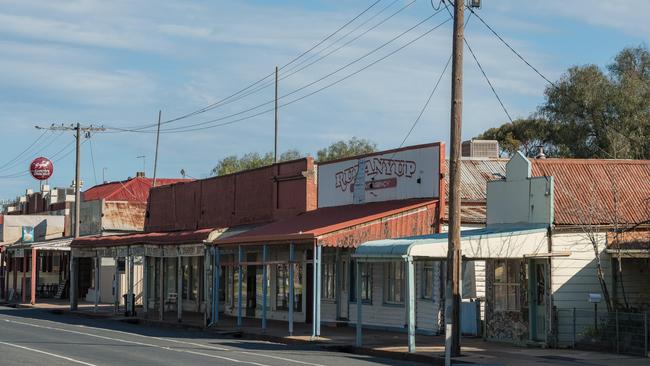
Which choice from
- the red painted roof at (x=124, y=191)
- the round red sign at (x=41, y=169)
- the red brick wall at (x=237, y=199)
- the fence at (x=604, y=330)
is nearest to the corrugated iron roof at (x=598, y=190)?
the fence at (x=604, y=330)

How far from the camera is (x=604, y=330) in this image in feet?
78.8

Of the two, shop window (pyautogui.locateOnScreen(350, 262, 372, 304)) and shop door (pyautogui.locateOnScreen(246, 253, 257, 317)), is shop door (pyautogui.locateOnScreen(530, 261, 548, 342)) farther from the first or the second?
shop door (pyautogui.locateOnScreen(246, 253, 257, 317))

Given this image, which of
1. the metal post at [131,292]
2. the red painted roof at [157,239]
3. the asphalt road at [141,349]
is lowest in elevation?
the asphalt road at [141,349]

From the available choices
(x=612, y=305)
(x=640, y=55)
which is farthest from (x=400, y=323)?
→ (x=640, y=55)

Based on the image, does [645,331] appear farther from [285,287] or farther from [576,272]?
[285,287]

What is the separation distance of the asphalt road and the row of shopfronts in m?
1.93

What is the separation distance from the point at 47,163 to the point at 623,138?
4040 cm

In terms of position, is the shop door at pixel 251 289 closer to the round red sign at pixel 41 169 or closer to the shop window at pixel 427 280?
the shop window at pixel 427 280

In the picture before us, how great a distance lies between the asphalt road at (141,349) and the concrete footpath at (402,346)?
0.63m

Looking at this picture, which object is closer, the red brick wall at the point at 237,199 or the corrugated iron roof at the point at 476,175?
the corrugated iron roof at the point at 476,175

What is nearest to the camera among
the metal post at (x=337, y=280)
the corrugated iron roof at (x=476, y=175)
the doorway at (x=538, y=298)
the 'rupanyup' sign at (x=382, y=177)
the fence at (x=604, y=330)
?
the fence at (x=604, y=330)

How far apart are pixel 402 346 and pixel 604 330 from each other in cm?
475

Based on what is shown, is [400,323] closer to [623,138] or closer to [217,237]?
[217,237]

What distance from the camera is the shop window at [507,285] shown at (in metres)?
26.5
